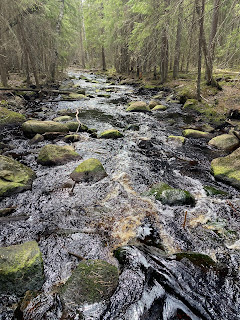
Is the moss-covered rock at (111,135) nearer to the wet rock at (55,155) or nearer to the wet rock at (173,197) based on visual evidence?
the wet rock at (55,155)

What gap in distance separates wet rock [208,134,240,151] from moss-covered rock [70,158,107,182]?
172 inches

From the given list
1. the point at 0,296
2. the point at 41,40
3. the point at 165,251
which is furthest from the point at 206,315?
the point at 41,40

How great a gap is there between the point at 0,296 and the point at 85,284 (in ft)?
3.25

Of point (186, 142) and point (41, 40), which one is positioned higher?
point (41, 40)

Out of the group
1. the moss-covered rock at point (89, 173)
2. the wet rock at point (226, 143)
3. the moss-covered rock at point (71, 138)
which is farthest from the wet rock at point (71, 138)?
the wet rock at point (226, 143)

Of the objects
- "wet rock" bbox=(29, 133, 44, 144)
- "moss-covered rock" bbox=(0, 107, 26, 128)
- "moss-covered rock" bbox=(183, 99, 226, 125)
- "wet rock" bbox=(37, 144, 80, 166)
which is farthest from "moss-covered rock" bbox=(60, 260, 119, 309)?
"moss-covered rock" bbox=(183, 99, 226, 125)

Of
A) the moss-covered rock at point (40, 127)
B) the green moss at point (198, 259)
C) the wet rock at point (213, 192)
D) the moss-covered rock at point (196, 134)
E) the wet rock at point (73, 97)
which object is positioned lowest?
the wet rock at point (213, 192)

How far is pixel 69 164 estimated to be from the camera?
19.0 ft

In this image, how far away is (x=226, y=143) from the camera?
6820 millimetres

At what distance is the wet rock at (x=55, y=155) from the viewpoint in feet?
18.5

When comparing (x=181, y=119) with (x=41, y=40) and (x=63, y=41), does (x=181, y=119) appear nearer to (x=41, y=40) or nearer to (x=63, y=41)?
(x=41, y=40)

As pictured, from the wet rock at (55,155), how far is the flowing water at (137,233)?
23 centimetres

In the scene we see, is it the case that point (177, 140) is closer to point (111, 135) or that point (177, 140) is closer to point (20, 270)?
point (111, 135)

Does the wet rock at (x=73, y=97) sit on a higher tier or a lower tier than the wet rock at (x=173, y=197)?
higher
